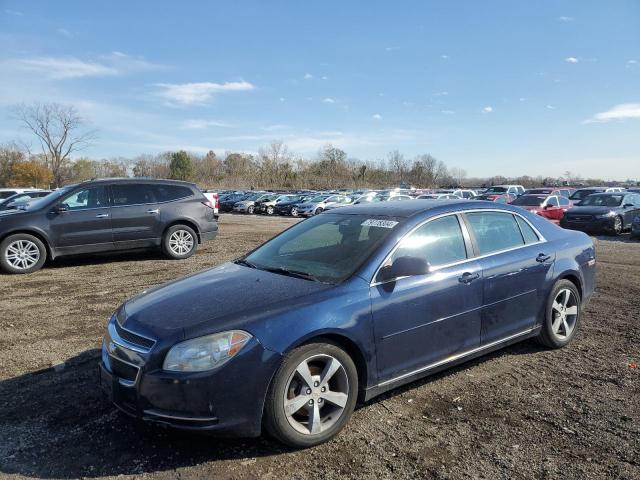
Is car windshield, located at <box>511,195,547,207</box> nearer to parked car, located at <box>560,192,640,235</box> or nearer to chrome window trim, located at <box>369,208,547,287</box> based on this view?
parked car, located at <box>560,192,640,235</box>

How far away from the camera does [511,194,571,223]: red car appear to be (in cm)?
2080

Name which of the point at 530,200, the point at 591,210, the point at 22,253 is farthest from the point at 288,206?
the point at 22,253

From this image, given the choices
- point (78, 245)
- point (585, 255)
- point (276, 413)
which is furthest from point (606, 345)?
point (78, 245)

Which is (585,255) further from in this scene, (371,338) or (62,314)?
(62,314)

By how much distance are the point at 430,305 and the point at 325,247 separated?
100cm

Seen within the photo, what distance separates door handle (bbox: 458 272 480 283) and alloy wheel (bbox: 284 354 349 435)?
4.27ft

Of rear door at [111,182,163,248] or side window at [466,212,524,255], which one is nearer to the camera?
side window at [466,212,524,255]

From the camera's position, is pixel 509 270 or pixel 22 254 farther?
pixel 22 254

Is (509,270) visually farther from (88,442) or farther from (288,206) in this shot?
(288,206)

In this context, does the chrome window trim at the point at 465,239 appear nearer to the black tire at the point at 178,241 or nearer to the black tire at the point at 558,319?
the black tire at the point at 558,319

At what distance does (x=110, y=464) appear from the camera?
300 centimetres

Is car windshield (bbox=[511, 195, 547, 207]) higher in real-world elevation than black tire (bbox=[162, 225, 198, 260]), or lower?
higher

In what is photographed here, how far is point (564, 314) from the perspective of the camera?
4.91 metres

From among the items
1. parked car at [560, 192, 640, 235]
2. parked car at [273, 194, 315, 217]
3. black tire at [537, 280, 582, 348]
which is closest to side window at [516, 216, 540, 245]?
black tire at [537, 280, 582, 348]
